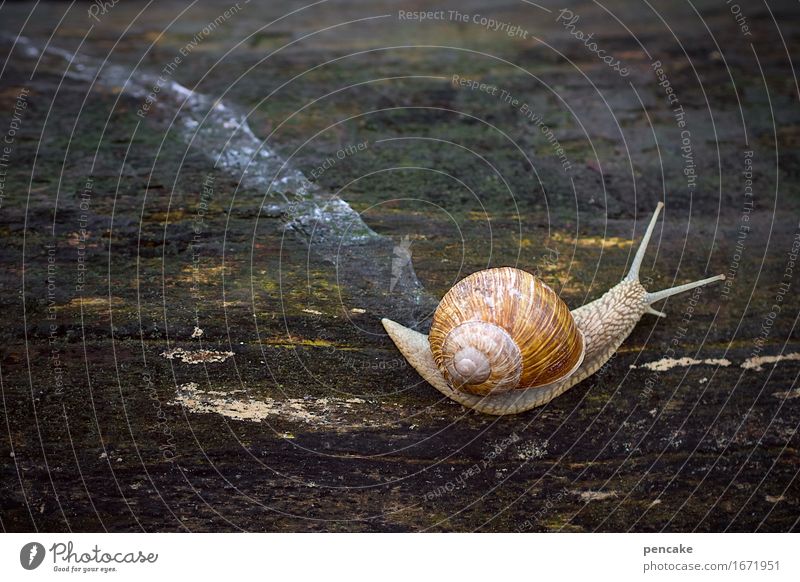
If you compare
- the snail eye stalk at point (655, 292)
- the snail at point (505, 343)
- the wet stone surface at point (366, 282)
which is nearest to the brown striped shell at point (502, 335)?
the snail at point (505, 343)

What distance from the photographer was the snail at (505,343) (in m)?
2.31

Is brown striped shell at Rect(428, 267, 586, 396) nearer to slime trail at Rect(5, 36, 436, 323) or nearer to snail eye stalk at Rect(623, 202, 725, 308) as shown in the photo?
slime trail at Rect(5, 36, 436, 323)

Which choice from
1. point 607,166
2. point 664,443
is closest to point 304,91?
point 607,166

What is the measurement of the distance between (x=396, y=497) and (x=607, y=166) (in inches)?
73.3

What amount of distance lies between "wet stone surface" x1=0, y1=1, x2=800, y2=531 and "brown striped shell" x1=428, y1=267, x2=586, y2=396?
0.20 metres

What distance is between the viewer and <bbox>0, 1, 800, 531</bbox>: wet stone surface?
2418 mm

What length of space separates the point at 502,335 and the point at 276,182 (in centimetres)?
133

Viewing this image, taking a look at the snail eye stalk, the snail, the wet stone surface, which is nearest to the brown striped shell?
the snail

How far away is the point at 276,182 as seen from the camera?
3064mm

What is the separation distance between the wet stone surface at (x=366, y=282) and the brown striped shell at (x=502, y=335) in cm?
20

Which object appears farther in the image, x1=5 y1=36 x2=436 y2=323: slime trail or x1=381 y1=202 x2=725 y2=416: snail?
x1=5 y1=36 x2=436 y2=323: slime trail

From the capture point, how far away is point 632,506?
2.45 meters

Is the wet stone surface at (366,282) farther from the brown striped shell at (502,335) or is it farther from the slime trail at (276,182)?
the brown striped shell at (502,335)

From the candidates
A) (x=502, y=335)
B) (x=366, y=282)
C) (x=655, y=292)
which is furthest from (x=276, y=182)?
(x=655, y=292)
